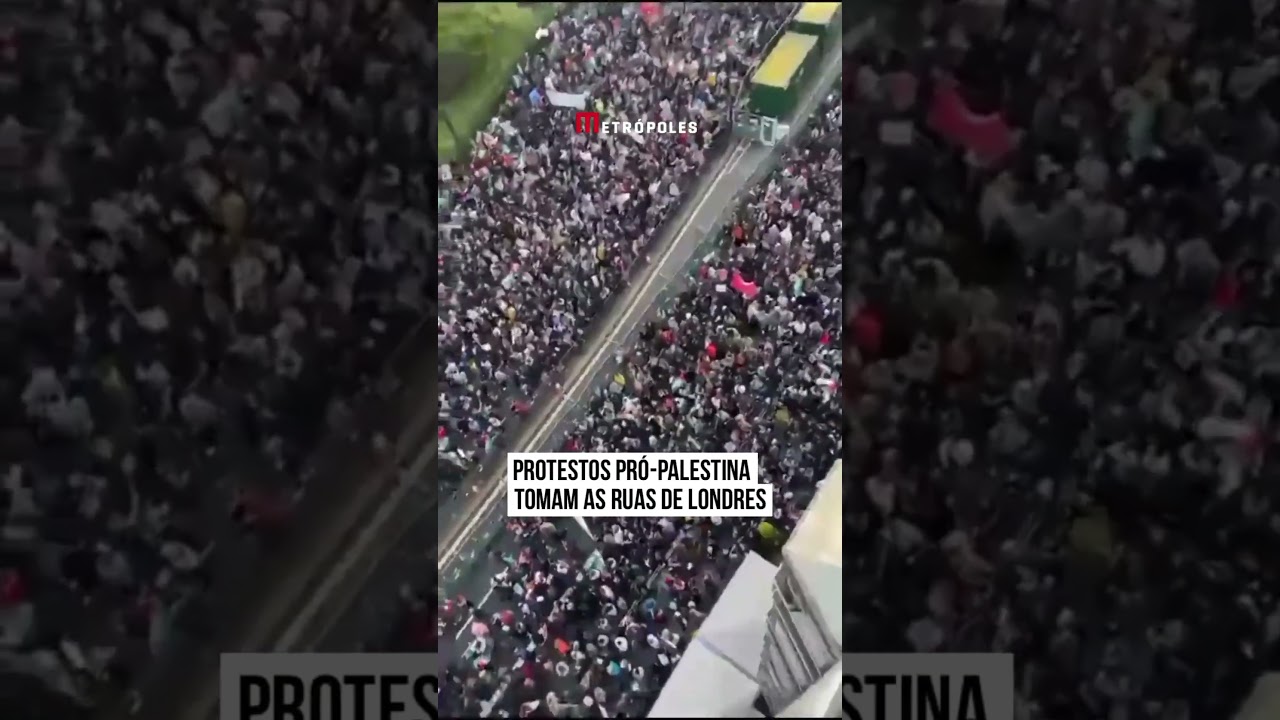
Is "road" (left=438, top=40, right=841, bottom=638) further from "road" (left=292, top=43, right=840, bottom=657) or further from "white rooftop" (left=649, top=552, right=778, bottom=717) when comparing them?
"white rooftop" (left=649, top=552, right=778, bottom=717)

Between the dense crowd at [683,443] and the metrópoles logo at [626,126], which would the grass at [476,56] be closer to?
the metrópoles logo at [626,126]

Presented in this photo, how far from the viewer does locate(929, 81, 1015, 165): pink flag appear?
80 cm

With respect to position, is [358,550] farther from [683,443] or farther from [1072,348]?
[1072,348]

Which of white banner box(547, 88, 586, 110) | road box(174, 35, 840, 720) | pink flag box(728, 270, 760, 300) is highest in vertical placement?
white banner box(547, 88, 586, 110)

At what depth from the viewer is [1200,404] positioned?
82 cm

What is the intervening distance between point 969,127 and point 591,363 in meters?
0.48

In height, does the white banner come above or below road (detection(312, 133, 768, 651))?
above

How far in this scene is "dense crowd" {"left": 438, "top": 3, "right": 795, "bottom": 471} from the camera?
846mm

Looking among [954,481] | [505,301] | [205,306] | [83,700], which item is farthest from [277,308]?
[954,481]

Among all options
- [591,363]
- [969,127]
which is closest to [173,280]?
[591,363]

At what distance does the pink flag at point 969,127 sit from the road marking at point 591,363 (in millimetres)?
208

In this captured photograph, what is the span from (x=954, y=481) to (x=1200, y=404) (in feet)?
0.90

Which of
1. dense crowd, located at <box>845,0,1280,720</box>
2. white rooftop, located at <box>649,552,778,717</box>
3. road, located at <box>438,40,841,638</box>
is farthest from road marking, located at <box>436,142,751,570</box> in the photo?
white rooftop, located at <box>649,552,778,717</box>

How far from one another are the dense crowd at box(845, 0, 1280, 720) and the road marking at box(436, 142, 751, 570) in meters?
0.16
